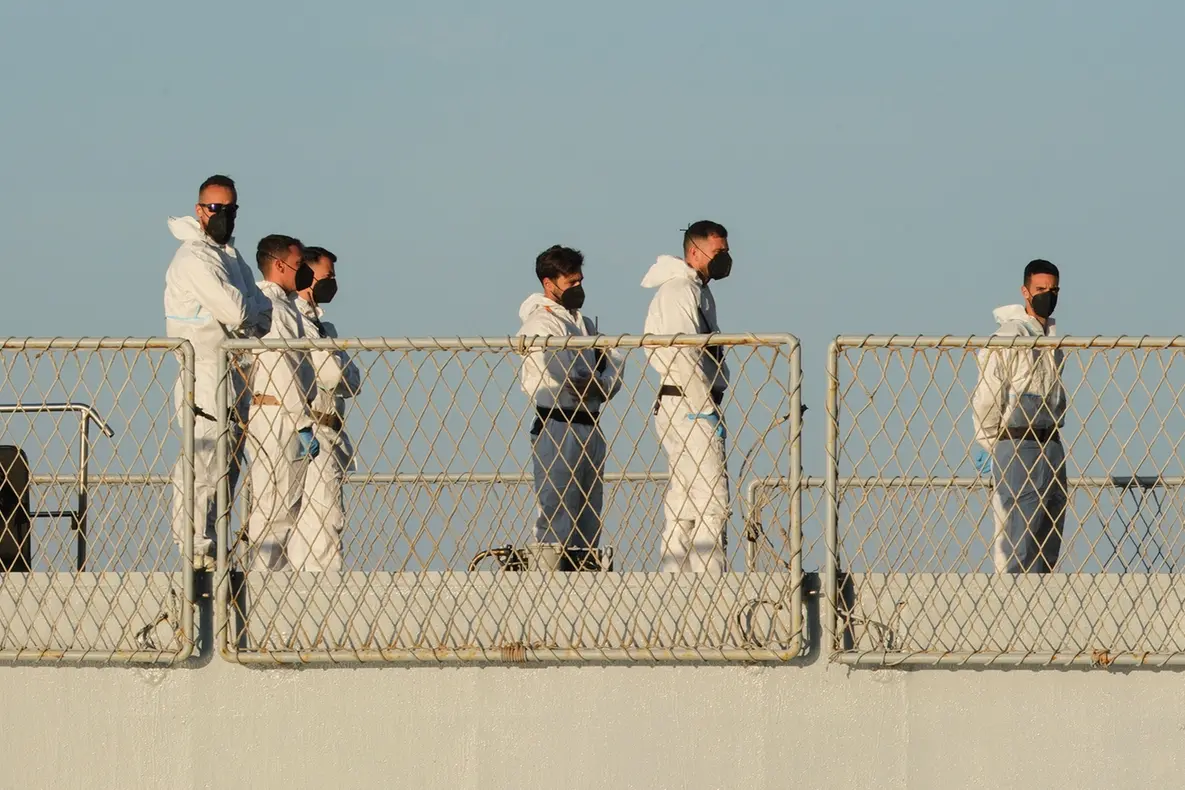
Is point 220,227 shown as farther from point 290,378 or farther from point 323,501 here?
point 323,501

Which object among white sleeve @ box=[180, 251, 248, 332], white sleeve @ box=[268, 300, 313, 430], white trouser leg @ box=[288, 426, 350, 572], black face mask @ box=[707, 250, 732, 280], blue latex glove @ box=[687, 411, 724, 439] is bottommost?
white trouser leg @ box=[288, 426, 350, 572]

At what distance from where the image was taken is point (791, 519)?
723 centimetres

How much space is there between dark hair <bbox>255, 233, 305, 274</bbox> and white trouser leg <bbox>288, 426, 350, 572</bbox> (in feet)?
2.96

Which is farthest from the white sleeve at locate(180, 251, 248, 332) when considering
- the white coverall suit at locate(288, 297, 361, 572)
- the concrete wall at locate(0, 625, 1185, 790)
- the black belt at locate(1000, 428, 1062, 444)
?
the black belt at locate(1000, 428, 1062, 444)

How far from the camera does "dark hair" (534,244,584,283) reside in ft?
29.6

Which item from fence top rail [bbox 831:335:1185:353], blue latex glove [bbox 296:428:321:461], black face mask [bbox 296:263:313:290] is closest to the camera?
fence top rail [bbox 831:335:1185:353]

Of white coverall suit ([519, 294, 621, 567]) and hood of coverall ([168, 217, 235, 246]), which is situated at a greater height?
hood of coverall ([168, 217, 235, 246])

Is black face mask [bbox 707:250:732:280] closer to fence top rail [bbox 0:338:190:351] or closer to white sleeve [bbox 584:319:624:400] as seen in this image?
white sleeve [bbox 584:319:624:400]

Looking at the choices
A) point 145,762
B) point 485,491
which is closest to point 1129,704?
point 485,491

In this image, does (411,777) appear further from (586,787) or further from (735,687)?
(735,687)

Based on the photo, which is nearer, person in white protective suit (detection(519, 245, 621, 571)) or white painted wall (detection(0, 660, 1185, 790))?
white painted wall (detection(0, 660, 1185, 790))

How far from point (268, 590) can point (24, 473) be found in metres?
2.56

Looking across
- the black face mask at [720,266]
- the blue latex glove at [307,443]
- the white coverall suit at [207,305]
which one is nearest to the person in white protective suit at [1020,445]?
the black face mask at [720,266]

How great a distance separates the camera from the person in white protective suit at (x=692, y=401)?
787 cm
